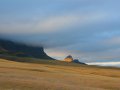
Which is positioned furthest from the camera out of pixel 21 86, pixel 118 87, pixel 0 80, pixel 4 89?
pixel 118 87

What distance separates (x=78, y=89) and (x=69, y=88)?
1.17m

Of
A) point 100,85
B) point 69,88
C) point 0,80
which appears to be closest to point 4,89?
point 0,80

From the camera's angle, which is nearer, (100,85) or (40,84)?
(40,84)

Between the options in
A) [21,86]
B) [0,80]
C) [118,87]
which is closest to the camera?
[21,86]

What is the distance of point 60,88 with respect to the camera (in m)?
39.2

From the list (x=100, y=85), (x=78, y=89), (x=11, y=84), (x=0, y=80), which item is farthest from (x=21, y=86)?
(x=100, y=85)

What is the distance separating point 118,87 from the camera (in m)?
49.8

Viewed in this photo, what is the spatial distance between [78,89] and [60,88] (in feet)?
8.10

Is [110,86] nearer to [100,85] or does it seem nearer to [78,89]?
[100,85]

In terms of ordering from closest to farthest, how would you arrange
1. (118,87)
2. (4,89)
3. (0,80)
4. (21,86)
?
(4,89) < (21,86) < (0,80) < (118,87)

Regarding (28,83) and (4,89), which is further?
(28,83)

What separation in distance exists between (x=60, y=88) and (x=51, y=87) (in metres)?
1.14

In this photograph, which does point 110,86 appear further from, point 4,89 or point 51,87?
point 4,89

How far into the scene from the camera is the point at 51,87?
39062 millimetres
